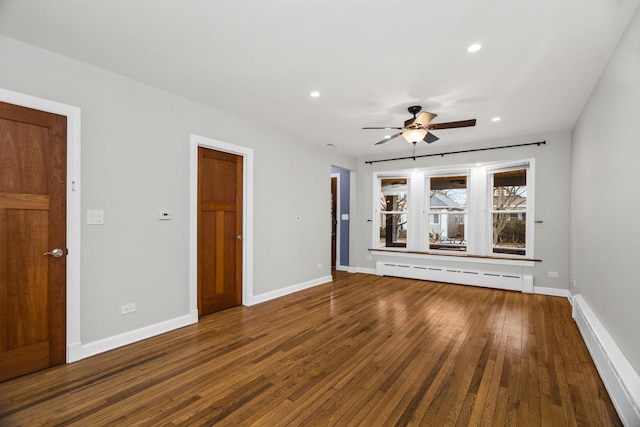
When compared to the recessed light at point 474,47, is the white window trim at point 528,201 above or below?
below

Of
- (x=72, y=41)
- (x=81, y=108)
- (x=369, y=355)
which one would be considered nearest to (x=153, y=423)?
(x=369, y=355)

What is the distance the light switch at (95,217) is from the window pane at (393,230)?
5.44 metres

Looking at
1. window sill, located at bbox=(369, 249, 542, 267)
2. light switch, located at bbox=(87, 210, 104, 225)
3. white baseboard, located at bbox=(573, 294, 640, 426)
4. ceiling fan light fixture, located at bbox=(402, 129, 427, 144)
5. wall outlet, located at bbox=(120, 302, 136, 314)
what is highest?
ceiling fan light fixture, located at bbox=(402, 129, 427, 144)

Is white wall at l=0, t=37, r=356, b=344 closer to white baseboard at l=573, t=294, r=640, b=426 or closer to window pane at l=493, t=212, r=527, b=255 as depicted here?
white baseboard at l=573, t=294, r=640, b=426

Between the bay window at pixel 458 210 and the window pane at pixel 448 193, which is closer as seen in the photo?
the bay window at pixel 458 210

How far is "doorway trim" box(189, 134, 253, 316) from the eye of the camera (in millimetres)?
3703

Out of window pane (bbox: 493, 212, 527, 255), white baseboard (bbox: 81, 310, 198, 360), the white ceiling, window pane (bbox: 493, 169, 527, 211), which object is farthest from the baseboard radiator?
white baseboard (bbox: 81, 310, 198, 360)

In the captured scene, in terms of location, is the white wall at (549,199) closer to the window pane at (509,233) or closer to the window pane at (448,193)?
the window pane at (509,233)

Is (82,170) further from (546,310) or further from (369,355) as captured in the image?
(546,310)

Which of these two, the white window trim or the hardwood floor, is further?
the white window trim

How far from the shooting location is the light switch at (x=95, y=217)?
9.35 ft

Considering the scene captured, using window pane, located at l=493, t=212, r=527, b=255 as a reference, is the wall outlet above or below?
below

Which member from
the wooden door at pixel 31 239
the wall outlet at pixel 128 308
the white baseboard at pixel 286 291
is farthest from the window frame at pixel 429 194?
the wooden door at pixel 31 239

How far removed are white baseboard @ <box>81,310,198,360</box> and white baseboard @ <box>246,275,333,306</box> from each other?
923 mm
